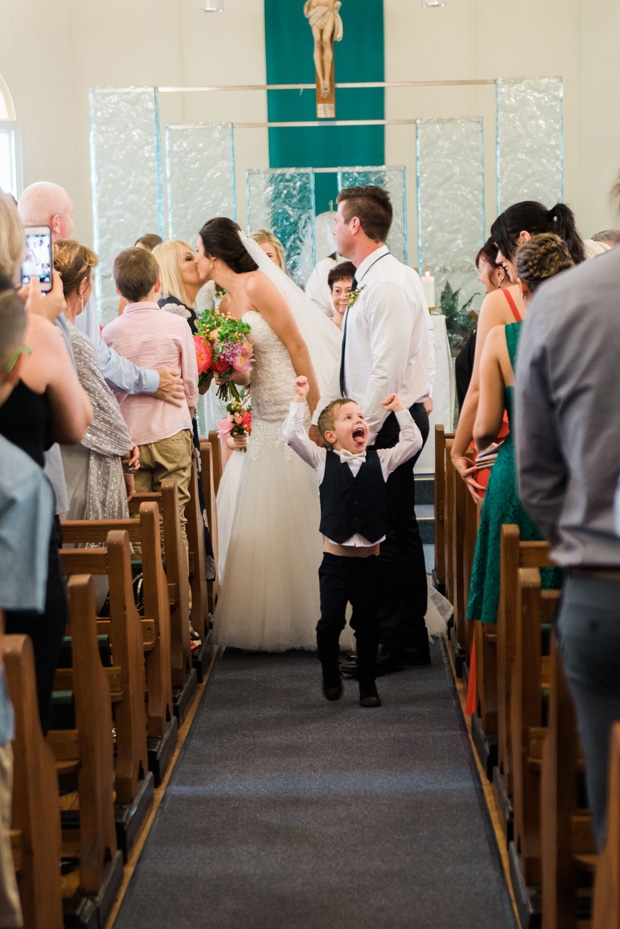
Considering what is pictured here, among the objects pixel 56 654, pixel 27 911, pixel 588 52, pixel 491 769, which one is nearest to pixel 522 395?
pixel 56 654

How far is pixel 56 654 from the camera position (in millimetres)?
2201

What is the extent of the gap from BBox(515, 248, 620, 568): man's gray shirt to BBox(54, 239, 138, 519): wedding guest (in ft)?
7.25

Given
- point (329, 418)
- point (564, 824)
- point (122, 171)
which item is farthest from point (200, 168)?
point (564, 824)

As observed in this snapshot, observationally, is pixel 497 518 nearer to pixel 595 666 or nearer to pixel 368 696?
pixel 368 696

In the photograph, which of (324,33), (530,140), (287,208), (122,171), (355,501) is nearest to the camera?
(355,501)

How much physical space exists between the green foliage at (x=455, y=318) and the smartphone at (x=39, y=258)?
698 centimetres

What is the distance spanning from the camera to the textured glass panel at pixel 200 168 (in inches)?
368

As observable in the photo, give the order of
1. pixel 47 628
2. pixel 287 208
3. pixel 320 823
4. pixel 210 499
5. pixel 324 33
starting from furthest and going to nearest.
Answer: pixel 287 208 < pixel 324 33 < pixel 210 499 < pixel 320 823 < pixel 47 628

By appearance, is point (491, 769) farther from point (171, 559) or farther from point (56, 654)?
point (56, 654)

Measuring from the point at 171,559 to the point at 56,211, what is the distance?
57.1 inches

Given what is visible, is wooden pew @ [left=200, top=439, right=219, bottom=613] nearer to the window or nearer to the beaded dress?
the beaded dress

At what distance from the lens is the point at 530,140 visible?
30.1ft

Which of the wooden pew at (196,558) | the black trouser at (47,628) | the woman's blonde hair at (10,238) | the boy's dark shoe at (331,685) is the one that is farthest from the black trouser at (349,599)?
the woman's blonde hair at (10,238)

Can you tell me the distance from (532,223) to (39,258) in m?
1.66
